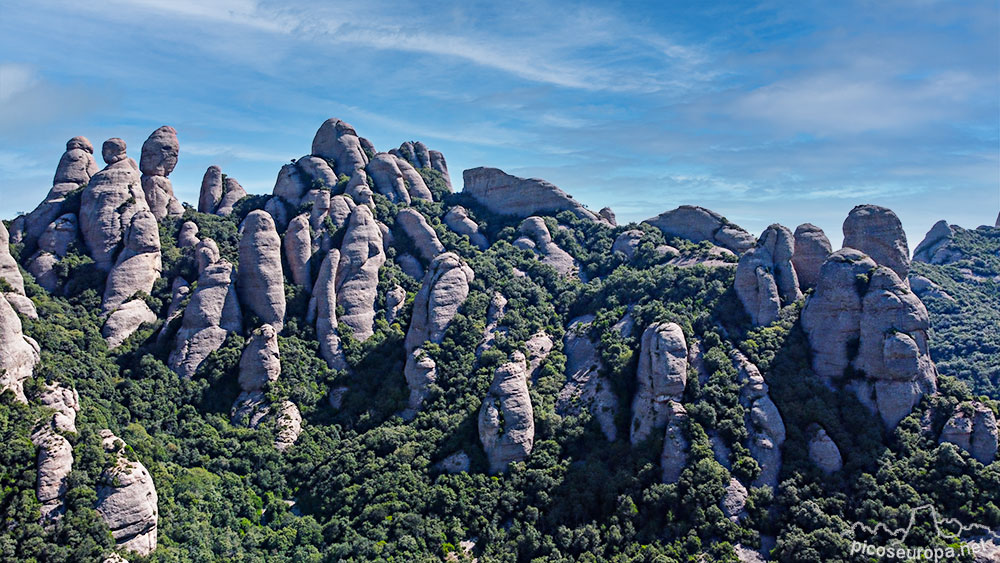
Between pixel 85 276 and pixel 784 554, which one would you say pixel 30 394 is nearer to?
pixel 85 276

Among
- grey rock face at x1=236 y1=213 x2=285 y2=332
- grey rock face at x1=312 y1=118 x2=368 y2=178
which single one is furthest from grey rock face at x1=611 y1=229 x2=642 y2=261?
grey rock face at x1=236 y1=213 x2=285 y2=332

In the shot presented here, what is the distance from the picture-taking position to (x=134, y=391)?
60.1 metres

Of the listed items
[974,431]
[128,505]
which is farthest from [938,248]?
[128,505]

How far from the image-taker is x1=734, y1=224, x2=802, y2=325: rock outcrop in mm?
63875

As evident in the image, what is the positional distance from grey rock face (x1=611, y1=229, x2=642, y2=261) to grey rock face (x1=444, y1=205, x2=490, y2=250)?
1824 cm

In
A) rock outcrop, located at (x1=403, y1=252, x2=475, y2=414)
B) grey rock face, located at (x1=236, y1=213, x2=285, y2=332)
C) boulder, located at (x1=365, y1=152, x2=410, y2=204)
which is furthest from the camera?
boulder, located at (x1=365, y1=152, x2=410, y2=204)

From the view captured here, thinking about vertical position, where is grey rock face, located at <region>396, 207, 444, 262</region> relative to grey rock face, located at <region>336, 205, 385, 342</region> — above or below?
above

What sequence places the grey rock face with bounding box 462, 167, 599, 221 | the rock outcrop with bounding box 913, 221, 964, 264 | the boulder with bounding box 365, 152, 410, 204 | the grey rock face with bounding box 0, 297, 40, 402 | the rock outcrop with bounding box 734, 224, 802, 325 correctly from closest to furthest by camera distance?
the grey rock face with bounding box 0, 297, 40, 402, the rock outcrop with bounding box 734, 224, 802, 325, the boulder with bounding box 365, 152, 410, 204, the grey rock face with bounding box 462, 167, 599, 221, the rock outcrop with bounding box 913, 221, 964, 264

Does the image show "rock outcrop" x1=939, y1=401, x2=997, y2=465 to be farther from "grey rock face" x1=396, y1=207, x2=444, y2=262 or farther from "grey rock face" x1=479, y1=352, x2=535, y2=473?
"grey rock face" x1=396, y1=207, x2=444, y2=262

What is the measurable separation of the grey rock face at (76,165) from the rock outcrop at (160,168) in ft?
18.9

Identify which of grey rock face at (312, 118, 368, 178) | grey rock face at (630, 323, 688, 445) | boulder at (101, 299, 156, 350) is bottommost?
grey rock face at (630, 323, 688, 445)

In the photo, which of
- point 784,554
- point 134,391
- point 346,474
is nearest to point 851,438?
point 784,554

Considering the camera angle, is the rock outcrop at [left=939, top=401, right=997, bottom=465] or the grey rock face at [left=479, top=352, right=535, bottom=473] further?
the grey rock face at [left=479, top=352, right=535, bottom=473]

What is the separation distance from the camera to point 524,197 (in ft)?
330
